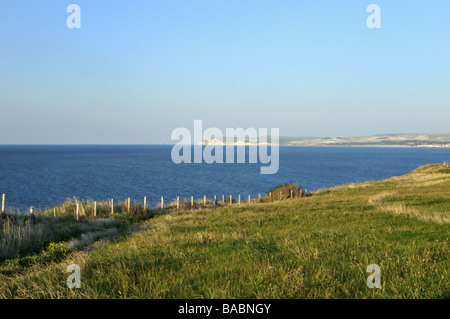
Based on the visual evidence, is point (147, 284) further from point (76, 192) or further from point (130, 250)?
point (76, 192)

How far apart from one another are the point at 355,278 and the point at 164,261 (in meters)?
4.52

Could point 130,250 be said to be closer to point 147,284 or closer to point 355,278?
point 147,284

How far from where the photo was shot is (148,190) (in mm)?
69125

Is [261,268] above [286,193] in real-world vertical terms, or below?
above

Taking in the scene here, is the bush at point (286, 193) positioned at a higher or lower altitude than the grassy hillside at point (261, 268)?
lower

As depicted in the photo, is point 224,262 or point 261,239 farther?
point 261,239

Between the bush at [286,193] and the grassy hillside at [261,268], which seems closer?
the grassy hillside at [261,268]

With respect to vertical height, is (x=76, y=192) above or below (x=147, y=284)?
below

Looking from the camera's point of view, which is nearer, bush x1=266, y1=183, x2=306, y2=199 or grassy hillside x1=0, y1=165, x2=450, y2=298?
grassy hillside x1=0, y1=165, x2=450, y2=298

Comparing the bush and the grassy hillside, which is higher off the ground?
the grassy hillside

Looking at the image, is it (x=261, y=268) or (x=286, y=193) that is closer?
(x=261, y=268)
